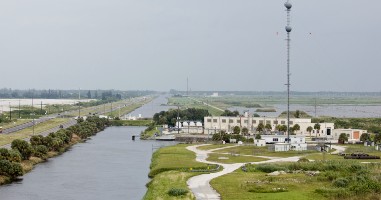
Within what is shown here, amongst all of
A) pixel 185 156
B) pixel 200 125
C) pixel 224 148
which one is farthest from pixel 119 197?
pixel 200 125

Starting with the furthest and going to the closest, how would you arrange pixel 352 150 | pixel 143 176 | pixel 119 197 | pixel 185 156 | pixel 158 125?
pixel 158 125
pixel 352 150
pixel 185 156
pixel 143 176
pixel 119 197

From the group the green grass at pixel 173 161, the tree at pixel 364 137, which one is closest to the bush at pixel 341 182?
the green grass at pixel 173 161

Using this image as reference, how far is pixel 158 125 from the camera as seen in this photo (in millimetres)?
105500

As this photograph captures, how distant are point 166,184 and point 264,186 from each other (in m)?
7.29

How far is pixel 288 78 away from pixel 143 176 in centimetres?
1918

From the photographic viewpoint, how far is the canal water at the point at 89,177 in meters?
38.4

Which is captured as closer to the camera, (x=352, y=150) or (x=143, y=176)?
(x=143, y=176)

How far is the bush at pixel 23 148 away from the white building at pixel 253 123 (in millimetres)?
41632

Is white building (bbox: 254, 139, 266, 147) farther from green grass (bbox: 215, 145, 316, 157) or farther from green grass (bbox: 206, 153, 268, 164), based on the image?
green grass (bbox: 206, 153, 268, 164)

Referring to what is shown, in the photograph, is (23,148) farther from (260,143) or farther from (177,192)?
(260,143)

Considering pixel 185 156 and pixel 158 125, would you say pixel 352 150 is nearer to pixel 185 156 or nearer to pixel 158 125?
pixel 185 156

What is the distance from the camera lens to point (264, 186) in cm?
3572

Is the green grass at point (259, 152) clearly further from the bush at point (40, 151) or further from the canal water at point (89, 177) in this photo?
the bush at point (40, 151)

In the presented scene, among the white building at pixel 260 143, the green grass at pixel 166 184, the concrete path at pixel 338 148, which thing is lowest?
the green grass at pixel 166 184
